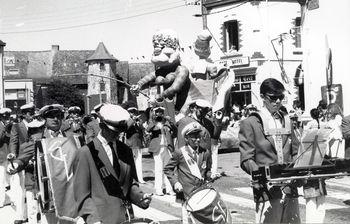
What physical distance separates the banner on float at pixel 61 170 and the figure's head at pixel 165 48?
5.48ft

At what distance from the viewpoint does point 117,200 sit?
→ 4.66 metres

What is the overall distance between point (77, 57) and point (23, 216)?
3798 inches

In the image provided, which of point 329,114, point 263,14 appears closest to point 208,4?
point 263,14

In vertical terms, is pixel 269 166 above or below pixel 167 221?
above

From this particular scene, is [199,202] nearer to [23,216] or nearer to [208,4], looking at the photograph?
[23,216]

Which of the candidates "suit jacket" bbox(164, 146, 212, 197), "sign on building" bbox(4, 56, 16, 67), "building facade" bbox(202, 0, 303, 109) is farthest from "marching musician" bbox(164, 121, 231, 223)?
"sign on building" bbox(4, 56, 16, 67)

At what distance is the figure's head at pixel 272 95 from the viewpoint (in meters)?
6.06

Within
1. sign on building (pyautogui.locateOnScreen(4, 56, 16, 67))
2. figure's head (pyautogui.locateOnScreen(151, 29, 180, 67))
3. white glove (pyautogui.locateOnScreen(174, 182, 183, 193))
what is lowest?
white glove (pyautogui.locateOnScreen(174, 182, 183, 193))

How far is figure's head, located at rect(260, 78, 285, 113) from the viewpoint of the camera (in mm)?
6059

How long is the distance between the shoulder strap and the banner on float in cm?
166

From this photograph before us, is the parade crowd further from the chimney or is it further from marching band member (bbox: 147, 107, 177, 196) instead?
the chimney

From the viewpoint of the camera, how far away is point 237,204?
1082cm

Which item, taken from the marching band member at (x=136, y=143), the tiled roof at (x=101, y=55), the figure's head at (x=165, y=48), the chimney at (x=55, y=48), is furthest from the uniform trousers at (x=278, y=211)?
the chimney at (x=55, y=48)

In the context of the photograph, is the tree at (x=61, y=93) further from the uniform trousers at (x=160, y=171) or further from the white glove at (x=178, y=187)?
the white glove at (x=178, y=187)
